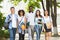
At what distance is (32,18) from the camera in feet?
32.9

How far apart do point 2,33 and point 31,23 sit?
16.2 feet

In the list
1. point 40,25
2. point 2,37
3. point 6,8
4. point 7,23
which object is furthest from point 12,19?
point 6,8

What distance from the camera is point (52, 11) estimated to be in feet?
62.3

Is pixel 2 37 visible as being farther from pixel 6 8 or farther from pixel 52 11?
pixel 6 8

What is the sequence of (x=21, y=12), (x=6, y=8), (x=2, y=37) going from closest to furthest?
(x=21, y=12) < (x=2, y=37) < (x=6, y=8)

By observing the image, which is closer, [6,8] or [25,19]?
[25,19]

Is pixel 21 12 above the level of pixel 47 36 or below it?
above

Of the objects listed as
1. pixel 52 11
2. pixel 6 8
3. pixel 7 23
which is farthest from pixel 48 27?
pixel 6 8

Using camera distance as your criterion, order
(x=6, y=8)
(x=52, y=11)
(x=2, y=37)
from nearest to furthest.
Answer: (x=2, y=37)
(x=52, y=11)
(x=6, y=8)

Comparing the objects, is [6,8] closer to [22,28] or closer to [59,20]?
[59,20]

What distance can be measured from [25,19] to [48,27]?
1045 mm

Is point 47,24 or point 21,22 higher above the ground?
point 21,22

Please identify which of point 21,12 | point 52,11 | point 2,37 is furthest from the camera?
point 52,11

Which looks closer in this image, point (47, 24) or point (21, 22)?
point (21, 22)
